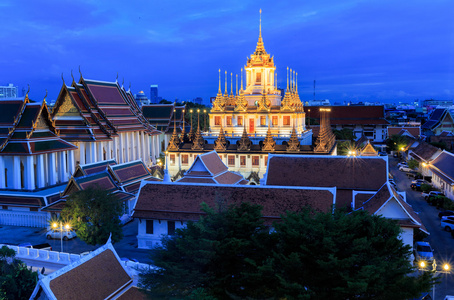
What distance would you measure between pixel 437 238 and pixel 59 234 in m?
21.7

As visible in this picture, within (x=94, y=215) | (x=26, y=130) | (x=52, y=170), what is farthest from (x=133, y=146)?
(x=94, y=215)

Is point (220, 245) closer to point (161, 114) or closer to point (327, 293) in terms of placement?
point (327, 293)

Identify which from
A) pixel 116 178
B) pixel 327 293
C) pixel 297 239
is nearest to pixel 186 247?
pixel 297 239

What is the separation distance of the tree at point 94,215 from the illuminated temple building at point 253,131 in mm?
17220

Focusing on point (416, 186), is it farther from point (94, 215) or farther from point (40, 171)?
point (40, 171)

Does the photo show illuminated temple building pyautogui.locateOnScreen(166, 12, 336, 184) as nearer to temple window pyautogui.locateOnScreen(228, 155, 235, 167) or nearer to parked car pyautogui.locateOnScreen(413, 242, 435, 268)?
temple window pyautogui.locateOnScreen(228, 155, 235, 167)

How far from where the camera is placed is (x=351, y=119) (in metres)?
76.5

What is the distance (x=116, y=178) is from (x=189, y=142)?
13482mm

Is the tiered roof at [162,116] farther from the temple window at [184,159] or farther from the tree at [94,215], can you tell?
the tree at [94,215]

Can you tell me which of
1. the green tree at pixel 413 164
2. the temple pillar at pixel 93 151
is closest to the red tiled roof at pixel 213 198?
the temple pillar at pixel 93 151

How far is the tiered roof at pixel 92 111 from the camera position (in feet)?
119

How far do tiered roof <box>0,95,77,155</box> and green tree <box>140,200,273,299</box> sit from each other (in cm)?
1931

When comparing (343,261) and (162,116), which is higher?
(162,116)

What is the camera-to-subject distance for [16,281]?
1499 centimetres
